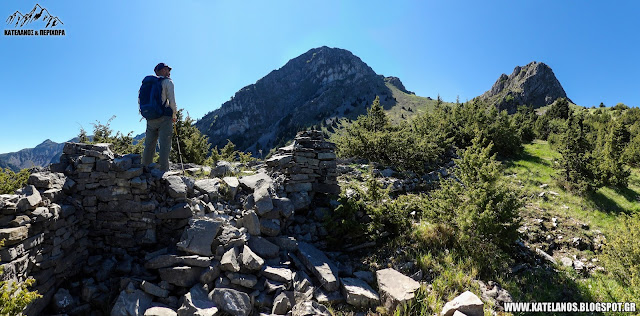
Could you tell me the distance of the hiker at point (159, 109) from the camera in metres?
6.28

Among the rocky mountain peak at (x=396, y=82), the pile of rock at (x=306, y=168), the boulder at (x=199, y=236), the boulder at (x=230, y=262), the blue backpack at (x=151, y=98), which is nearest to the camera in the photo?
the boulder at (x=230, y=262)

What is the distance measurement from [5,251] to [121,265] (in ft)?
5.60

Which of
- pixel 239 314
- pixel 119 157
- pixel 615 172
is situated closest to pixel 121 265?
pixel 119 157

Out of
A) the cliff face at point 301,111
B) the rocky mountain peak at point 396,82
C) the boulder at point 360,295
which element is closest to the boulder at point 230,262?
the boulder at point 360,295

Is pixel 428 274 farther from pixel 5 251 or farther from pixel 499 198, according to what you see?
pixel 5 251

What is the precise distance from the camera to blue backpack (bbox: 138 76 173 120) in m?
6.24

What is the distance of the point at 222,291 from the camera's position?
455 centimetres

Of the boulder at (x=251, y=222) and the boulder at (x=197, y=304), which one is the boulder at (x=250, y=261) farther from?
the boulder at (x=197, y=304)

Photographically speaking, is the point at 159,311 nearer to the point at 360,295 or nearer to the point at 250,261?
the point at 250,261

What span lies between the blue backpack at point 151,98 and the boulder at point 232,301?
446 centimetres

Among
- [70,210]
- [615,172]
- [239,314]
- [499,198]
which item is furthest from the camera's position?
[615,172]

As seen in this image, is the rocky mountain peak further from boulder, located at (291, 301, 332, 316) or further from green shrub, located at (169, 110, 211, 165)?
boulder, located at (291, 301, 332, 316)

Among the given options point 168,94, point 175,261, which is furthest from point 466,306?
point 168,94

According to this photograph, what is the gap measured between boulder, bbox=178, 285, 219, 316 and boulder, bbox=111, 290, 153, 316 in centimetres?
65
